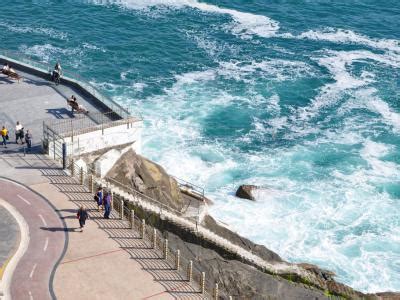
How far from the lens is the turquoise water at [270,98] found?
157 feet

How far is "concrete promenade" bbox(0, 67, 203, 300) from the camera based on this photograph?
29.3 meters

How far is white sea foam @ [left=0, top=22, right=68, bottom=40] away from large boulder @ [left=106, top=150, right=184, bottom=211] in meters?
36.7

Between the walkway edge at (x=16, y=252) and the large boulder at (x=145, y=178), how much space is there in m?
7.38

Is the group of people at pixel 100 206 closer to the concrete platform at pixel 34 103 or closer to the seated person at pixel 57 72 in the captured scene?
the concrete platform at pixel 34 103

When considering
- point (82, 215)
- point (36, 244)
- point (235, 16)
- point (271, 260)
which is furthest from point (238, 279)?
point (235, 16)

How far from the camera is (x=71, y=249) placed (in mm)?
31875

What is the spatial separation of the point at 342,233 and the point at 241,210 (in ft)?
24.1

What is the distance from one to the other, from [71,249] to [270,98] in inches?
1472

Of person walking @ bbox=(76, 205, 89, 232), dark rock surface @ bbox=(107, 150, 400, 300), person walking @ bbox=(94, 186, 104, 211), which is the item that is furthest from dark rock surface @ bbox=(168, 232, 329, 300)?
person walking @ bbox=(76, 205, 89, 232)

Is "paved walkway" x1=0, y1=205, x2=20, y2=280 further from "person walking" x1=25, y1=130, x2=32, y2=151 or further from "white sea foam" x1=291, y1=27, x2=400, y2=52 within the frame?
"white sea foam" x1=291, y1=27, x2=400, y2=52

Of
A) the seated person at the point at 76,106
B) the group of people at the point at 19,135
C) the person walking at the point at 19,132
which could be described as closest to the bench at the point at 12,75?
the seated person at the point at 76,106

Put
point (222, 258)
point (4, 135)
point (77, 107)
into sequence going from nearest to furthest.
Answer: point (222, 258) → point (4, 135) → point (77, 107)

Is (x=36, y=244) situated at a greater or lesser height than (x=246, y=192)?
greater

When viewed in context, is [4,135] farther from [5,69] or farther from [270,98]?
[270,98]
